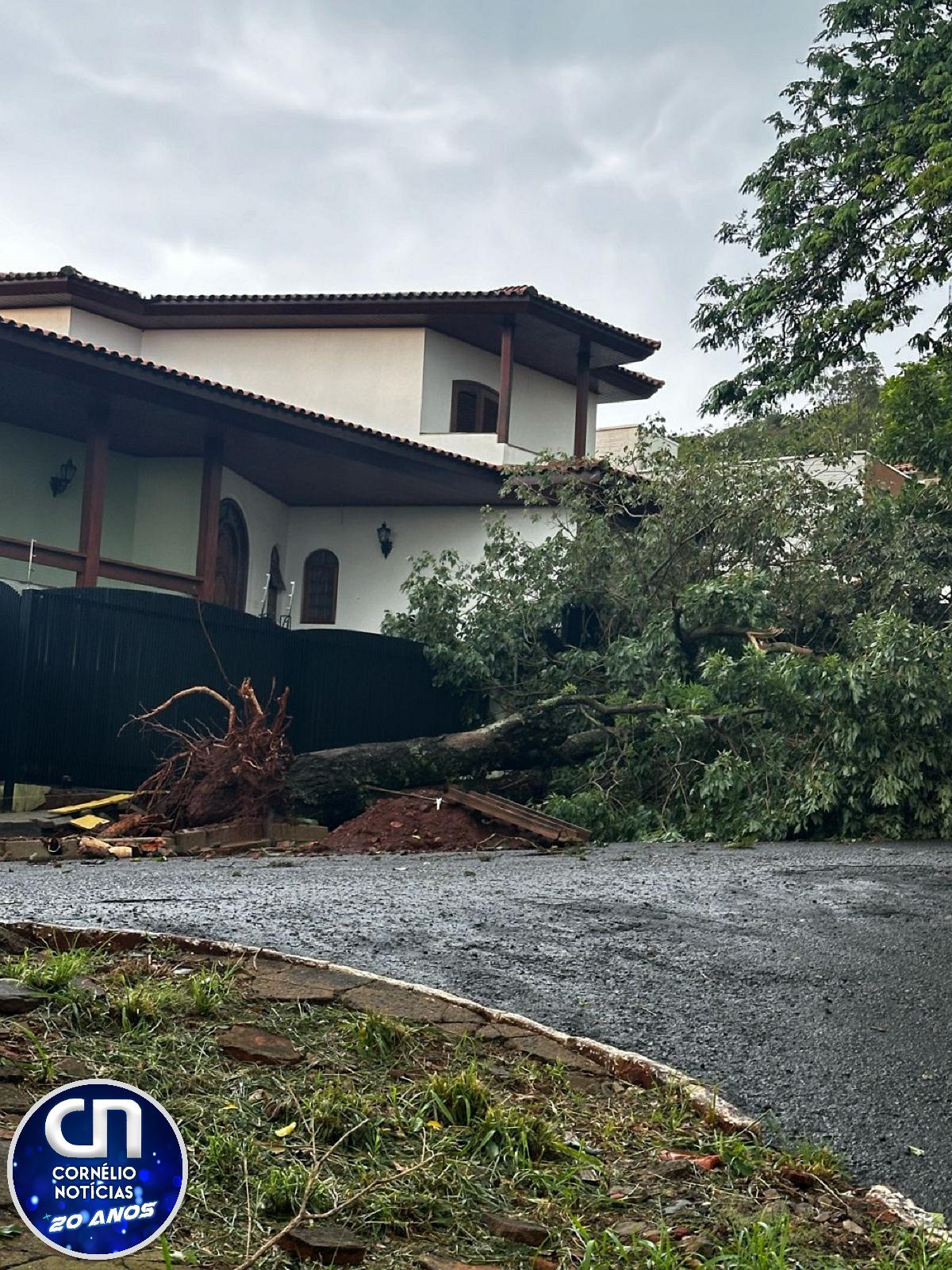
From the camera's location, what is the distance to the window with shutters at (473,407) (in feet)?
75.2

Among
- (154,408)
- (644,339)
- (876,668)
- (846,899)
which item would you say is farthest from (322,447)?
(846,899)

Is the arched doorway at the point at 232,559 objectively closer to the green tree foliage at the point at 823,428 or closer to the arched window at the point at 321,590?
the arched window at the point at 321,590

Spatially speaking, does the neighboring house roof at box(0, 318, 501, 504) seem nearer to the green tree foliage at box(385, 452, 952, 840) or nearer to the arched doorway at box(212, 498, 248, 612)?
the arched doorway at box(212, 498, 248, 612)

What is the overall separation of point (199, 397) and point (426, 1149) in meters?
14.6

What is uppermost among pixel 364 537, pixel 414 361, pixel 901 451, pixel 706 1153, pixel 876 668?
pixel 414 361

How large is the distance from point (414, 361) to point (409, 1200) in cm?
2011

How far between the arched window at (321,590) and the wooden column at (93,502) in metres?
4.31

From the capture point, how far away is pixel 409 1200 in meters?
3.07

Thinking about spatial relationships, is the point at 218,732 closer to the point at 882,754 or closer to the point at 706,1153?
the point at 882,754

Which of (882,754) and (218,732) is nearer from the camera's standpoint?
(882,754)

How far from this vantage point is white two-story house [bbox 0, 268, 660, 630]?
17125mm

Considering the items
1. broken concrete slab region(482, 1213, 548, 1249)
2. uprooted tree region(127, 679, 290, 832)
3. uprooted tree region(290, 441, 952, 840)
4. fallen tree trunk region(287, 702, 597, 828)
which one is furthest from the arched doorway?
broken concrete slab region(482, 1213, 548, 1249)

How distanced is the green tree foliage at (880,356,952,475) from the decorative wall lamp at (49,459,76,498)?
1093 cm

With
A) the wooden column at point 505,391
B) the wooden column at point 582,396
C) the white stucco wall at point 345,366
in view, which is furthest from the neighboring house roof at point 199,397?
the wooden column at point 582,396
